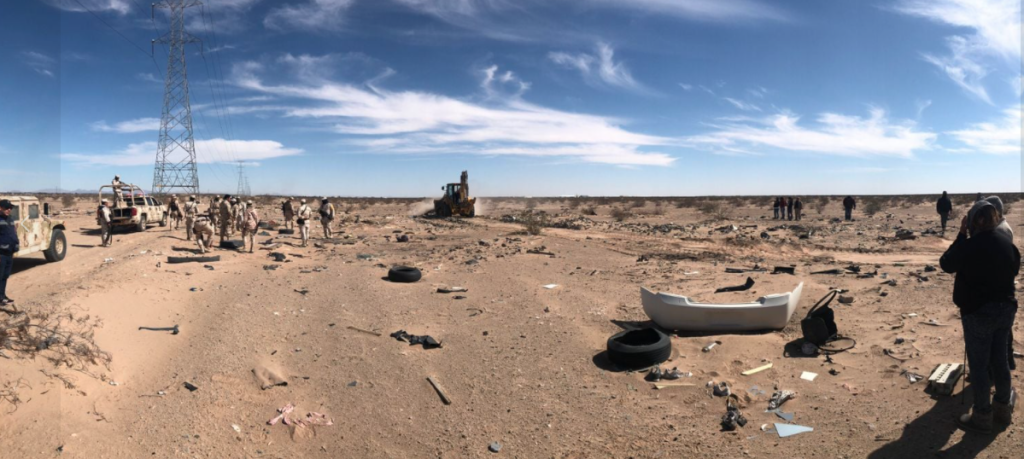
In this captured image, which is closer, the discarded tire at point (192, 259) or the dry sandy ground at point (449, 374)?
the dry sandy ground at point (449, 374)

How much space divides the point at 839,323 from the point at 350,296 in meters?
8.01

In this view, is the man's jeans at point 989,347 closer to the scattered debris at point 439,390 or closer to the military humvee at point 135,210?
the scattered debris at point 439,390

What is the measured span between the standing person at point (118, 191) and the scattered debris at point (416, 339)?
46.6 ft

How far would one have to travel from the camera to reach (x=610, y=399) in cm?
543

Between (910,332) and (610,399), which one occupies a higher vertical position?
(910,332)

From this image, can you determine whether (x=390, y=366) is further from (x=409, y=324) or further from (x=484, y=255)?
(x=484, y=255)

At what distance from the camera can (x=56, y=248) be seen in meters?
12.0

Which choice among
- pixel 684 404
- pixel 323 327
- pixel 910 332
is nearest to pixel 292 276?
pixel 323 327

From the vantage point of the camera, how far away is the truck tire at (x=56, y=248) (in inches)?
465

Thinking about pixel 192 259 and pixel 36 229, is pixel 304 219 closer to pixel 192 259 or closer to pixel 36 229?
pixel 192 259

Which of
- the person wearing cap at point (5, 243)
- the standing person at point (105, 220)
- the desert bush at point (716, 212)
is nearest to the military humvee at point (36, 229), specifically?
the standing person at point (105, 220)

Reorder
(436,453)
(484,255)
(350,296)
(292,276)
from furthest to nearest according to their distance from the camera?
(484,255) < (292,276) < (350,296) < (436,453)

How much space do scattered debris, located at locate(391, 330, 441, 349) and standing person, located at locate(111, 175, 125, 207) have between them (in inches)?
559

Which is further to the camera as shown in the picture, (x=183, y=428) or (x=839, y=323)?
(x=839, y=323)
